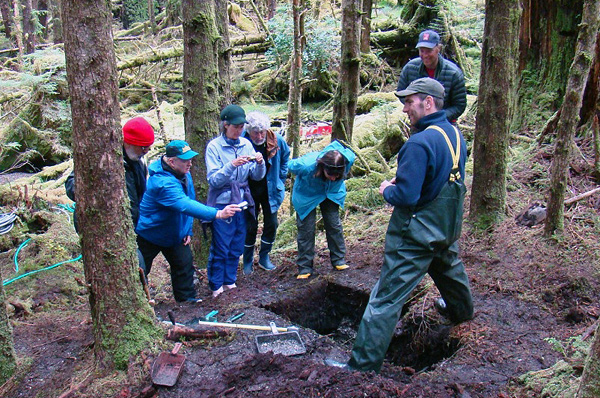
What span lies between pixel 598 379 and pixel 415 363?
9.00 feet

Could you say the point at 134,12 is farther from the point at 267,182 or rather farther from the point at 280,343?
the point at 280,343

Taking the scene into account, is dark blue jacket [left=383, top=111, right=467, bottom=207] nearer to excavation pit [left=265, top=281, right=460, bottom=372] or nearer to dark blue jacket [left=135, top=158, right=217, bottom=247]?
excavation pit [left=265, top=281, right=460, bottom=372]

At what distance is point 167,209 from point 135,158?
0.61 meters

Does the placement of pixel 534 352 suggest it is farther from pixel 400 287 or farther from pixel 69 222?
pixel 69 222

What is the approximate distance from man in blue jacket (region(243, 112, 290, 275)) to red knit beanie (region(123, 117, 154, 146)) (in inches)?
54.3

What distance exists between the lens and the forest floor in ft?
12.0

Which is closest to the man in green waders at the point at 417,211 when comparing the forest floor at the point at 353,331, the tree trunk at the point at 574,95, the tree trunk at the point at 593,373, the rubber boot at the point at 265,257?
the forest floor at the point at 353,331

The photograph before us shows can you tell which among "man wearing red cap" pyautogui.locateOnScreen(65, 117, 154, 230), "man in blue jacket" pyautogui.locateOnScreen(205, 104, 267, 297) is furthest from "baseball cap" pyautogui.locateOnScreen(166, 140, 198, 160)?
"man in blue jacket" pyautogui.locateOnScreen(205, 104, 267, 297)

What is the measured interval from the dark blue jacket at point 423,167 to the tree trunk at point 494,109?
2349 millimetres

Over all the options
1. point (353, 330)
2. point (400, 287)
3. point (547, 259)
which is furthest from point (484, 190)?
point (400, 287)

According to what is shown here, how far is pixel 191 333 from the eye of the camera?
4297 millimetres

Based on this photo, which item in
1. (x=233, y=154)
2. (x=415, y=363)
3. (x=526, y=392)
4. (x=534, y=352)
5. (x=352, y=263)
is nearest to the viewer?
(x=526, y=392)

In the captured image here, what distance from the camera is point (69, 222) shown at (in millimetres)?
8430

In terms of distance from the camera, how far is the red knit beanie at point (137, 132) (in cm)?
457
